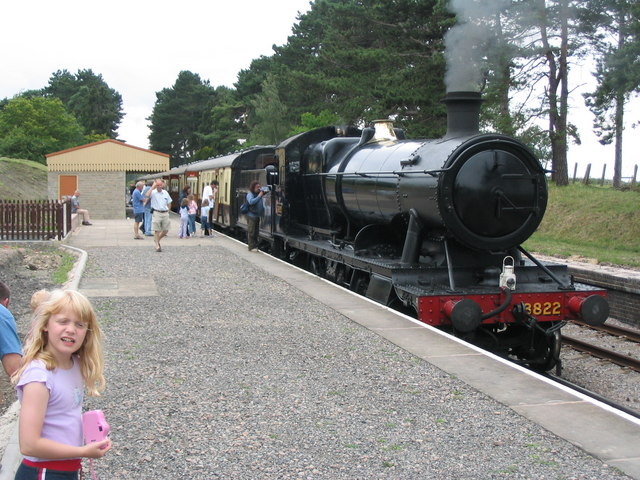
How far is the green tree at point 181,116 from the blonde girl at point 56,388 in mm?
92872

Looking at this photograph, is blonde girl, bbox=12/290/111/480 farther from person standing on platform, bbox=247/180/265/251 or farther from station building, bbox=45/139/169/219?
station building, bbox=45/139/169/219

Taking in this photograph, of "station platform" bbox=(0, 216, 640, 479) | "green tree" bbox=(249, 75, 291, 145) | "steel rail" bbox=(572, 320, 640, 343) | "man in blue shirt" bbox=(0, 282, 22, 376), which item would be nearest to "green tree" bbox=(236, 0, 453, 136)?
"green tree" bbox=(249, 75, 291, 145)

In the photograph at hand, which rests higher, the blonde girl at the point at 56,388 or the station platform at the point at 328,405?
the blonde girl at the point at 56,388

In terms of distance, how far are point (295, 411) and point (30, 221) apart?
1738cm

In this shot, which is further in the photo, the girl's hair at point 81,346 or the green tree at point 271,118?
the green tree at point 271,118

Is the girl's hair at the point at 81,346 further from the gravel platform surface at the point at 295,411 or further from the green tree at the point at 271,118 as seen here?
the green tree at the point at 271,118

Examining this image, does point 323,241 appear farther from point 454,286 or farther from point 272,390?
point 272,390

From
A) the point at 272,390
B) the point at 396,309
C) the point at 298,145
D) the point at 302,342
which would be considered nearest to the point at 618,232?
the point at 298,145

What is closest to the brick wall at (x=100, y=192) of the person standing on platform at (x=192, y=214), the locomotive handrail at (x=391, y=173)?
the person standing on platform at (x=192, y=214)

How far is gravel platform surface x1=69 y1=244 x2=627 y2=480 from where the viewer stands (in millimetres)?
4230

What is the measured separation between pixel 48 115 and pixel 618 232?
54393 mm

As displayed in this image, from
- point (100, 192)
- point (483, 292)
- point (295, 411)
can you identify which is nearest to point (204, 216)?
point (100, 192)

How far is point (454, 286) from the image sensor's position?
815 cm

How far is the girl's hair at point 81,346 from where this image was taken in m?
2.80
